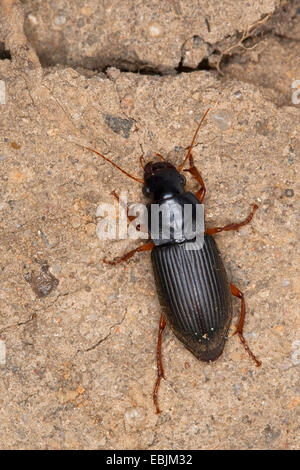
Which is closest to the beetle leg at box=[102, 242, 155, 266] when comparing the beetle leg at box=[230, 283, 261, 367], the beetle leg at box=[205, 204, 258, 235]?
the beetle leg at box=[205, 204, 258, 235]

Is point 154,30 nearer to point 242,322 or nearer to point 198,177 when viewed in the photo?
point 198,177

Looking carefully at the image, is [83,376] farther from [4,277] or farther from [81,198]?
[81,198]

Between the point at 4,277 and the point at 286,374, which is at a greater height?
the point at 4,277

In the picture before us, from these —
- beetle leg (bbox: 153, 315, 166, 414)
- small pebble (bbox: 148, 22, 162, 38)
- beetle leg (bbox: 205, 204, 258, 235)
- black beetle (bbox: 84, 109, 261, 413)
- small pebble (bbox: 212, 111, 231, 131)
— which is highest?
small pebble (bbox: 148, 22, 162, 38)

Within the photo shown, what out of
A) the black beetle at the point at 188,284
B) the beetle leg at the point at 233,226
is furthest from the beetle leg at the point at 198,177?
the beetle leg at the point at 233,226

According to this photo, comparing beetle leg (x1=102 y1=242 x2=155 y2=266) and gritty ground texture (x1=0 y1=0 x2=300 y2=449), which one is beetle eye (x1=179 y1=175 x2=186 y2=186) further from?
beetle leg (x1=102 y1=242 x2=155 y2=266)

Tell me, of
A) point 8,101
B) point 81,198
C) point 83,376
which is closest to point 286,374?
point 83,376

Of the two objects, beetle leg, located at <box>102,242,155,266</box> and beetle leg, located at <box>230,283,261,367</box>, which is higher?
beetle leg, located at <box>102,242,155,266</box>
